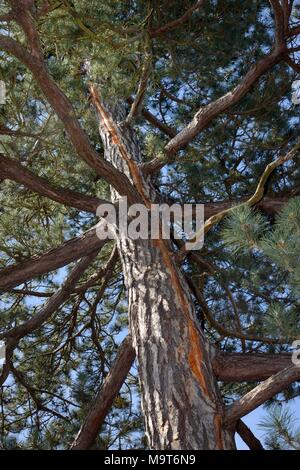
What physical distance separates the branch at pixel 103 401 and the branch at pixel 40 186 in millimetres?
953

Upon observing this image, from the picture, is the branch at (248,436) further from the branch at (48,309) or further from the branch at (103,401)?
the branch at (48,309)

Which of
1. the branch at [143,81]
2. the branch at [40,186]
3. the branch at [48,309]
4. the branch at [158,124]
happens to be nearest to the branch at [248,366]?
the branch at [40,186]

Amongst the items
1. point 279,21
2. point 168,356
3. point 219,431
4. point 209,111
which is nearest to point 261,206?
point 209,111

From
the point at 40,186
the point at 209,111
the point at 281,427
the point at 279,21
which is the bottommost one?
the point at 281,427

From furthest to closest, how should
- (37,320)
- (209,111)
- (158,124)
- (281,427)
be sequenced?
(158,124)
(209,111)
(37,320)
(281,427)

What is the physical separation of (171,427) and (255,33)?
3498 millimetres

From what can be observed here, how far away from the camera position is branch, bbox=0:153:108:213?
3.89 metres

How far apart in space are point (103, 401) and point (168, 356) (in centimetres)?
95

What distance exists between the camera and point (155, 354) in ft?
11.2

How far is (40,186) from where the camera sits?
3.97 m

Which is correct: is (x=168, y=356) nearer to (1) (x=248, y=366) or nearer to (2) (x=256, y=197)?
(1) (x=248, y=366)

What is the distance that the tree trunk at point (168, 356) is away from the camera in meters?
3.07
